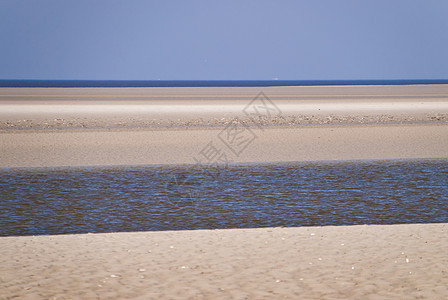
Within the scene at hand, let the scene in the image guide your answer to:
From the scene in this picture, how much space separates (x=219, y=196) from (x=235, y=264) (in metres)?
4.48

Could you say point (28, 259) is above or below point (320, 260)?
below

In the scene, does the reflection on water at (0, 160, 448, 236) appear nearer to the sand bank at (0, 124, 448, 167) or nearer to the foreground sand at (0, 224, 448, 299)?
the foreground sand at (0, 224, 448, 299)

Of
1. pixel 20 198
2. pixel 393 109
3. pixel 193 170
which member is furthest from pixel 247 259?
pixel 393 109

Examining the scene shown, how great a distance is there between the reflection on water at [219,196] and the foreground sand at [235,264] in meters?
0.97

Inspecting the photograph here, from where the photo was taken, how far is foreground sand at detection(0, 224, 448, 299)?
209 inches

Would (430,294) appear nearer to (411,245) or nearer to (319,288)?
(319,288)

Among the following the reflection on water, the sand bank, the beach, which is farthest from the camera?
the beach

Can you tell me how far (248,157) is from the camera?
15.7 m

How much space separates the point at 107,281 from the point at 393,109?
2605cm

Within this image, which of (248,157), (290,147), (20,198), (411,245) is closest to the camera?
(411,245)

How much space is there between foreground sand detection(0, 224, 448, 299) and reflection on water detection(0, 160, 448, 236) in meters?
0.97

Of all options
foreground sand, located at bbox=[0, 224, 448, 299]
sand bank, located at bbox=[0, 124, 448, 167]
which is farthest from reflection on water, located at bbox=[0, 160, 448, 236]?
sand bank, located at bbox=[0, 124, 448, 167]

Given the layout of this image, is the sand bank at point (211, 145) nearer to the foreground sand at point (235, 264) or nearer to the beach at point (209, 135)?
the beach at point (209, 135)

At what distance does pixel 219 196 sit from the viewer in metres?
10.6
